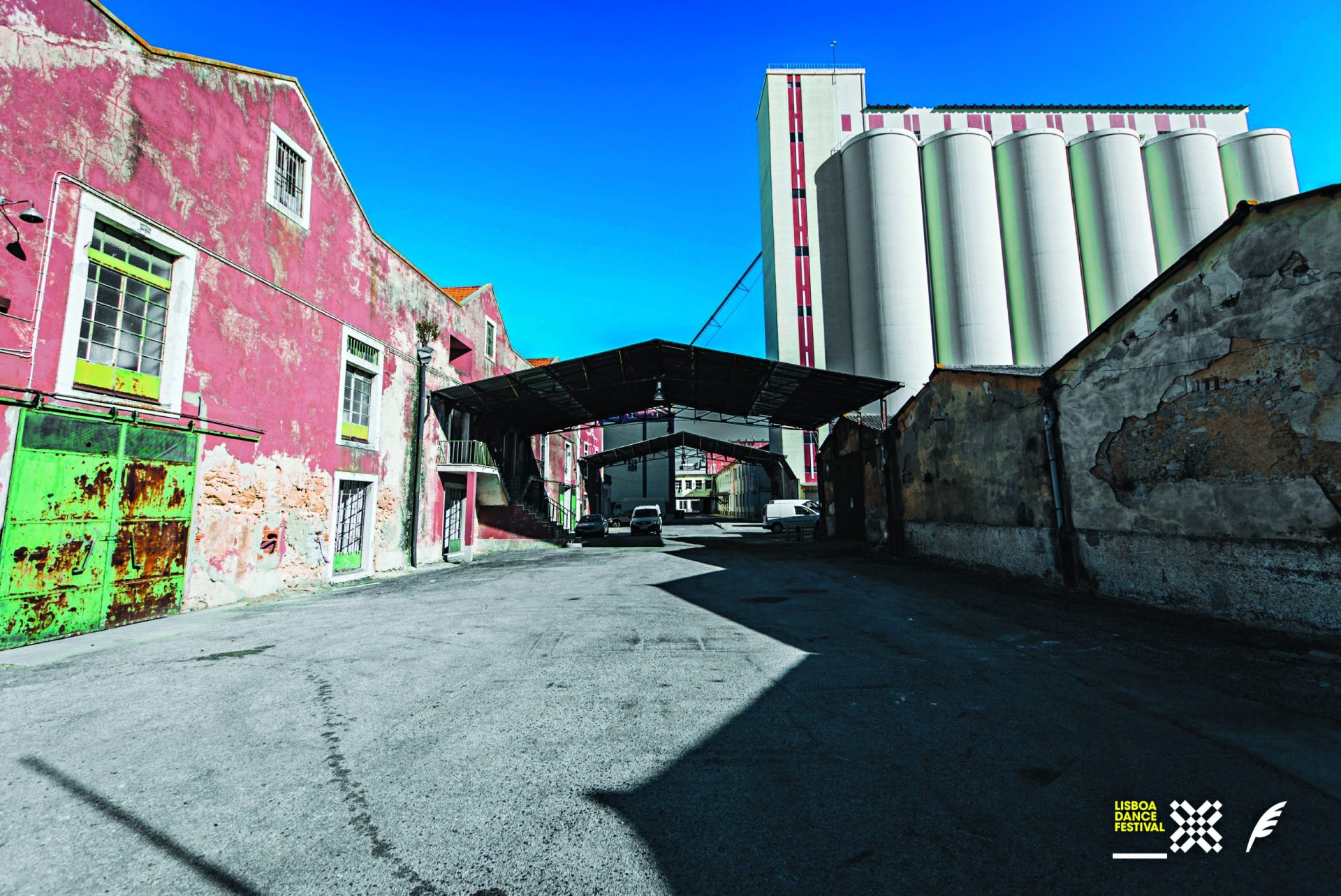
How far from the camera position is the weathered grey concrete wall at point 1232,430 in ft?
18.6

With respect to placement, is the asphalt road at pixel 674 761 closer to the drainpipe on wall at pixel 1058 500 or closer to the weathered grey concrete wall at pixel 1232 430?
the weathered grey concrete wall at pixel 1232 430

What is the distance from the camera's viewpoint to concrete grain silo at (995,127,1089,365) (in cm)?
3609

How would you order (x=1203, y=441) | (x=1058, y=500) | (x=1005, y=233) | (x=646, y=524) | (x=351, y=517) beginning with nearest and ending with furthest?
(x=1203, y=441), (x=1058, y=500), (x=351, y=517), (x=646, y=524), (x=1005, y=233)

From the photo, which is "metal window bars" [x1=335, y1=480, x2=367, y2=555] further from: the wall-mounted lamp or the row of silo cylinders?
the row of silo cylinders

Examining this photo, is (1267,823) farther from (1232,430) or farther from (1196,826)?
(1232,430)

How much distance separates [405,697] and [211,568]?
7.64 meters

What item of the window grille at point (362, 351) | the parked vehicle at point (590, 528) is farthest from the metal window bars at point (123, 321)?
the parked vehicle at point (590, 528)

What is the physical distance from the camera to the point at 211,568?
31.9 feet

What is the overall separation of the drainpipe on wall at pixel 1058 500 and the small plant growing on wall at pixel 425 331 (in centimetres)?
1546

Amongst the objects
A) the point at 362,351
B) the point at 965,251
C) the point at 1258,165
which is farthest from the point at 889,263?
the point at 362,351

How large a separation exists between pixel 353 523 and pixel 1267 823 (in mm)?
15431

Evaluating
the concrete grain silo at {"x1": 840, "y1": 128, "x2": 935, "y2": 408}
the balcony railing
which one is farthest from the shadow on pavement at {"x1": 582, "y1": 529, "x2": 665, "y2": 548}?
the concrete grain silo at {"x1": 840, "y1": 128, "x2": 935, "y2": 408}

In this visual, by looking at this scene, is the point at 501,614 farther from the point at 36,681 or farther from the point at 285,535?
the point at 285,535

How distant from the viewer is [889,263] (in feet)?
117
